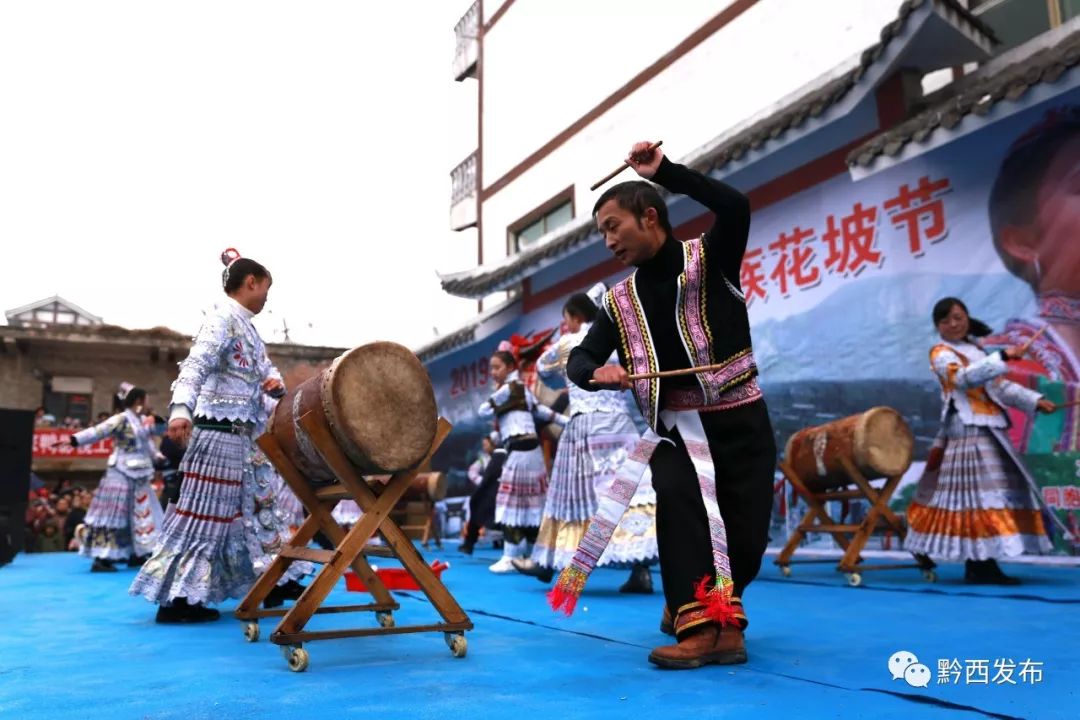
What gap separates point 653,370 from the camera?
9.43 feet

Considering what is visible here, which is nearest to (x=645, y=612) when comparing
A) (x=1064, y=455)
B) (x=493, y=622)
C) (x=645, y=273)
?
(x=493, y=622)

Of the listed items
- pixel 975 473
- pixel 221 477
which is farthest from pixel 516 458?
pixel 975 473

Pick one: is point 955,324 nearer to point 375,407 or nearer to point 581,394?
point 581,394

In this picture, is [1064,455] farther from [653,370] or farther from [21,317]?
[21,317]

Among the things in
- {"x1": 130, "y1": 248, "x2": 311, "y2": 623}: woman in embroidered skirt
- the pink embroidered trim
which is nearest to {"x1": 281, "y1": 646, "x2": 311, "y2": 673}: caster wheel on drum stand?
the pink embroidered trim

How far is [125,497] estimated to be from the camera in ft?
27.0

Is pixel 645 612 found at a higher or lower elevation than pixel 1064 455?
lower

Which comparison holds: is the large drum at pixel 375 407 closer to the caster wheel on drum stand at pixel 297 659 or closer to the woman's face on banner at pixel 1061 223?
the caster wheel on drum stand at pixel 297 659

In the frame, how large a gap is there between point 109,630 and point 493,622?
1.71 meters

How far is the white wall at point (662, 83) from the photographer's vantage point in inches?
342

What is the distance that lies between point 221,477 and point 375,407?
1508 millimetres

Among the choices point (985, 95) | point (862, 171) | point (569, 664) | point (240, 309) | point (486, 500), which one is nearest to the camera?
point (569, 664)

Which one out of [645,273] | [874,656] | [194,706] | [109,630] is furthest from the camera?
[109,630]

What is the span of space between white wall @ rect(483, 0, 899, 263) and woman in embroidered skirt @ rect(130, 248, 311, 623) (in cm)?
672
